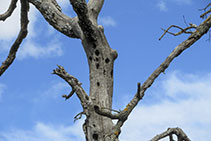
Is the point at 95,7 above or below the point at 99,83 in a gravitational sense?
above

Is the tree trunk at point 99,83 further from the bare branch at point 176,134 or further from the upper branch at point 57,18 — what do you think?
the bare branch at point 176,134

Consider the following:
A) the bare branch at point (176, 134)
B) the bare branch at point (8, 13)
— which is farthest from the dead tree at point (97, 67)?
the bare branch at point (8, 13)

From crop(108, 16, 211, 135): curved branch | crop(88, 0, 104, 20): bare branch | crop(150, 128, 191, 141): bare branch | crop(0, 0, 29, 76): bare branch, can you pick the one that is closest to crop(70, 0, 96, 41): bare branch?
crop(88, 0, 104, 20): bare branch

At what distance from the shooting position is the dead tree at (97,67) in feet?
15.3

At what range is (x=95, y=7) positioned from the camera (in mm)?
6016

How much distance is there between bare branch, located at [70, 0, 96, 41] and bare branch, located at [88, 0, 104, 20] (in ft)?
2.10

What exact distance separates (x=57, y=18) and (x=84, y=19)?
99cm

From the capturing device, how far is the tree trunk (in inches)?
189

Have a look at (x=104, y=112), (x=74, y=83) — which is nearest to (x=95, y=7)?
(x=74, y=83)

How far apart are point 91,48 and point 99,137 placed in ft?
5.17

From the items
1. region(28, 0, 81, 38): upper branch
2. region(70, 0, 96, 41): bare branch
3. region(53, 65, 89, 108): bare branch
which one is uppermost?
region(28, 0, 81, 38): upper branch

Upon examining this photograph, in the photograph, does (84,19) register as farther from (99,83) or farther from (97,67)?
(99,83)

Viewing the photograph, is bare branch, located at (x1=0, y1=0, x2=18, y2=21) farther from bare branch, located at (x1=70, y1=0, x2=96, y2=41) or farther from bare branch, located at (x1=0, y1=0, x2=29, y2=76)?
bare branch, located at (x1=70, y1=0, x2=96, y2=41)

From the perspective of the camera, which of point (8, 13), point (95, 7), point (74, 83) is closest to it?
point (74, 83)
